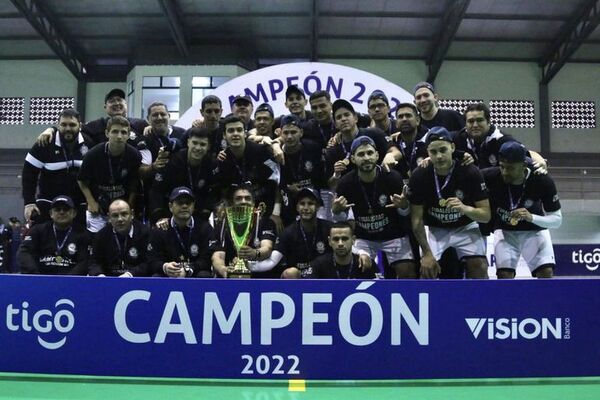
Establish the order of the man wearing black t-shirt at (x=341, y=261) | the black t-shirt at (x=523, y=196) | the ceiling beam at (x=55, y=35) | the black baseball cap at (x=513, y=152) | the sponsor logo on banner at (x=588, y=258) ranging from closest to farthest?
the man wearing black t-shirt at (x=341, y=261), the black baseball cap at (x=513, y=152), the black t-shirt at (x=523, y=196), the sponsor logo on banner at (x=588, y=258), the ceiling beam at (x=55, y=35)

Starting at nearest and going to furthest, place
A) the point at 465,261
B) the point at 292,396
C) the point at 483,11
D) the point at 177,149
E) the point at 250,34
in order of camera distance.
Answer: the point at 292,396 < the point at 465,261 < the point at 177,149 < the point at 483,11 < the point at 250,34

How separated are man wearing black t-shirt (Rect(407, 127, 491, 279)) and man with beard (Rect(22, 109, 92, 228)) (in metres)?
4.08

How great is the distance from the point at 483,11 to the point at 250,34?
8.79 meters

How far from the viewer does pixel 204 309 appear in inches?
158

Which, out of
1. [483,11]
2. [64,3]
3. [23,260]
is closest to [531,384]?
[23,260]

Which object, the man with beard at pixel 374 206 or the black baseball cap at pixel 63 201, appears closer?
the man with beard at pixel 374 206

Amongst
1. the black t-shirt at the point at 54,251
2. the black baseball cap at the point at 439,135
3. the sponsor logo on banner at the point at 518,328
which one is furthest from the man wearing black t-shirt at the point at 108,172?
the sponsor logo on banner at the point at 518,328

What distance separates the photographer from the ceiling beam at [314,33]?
61.2 ft

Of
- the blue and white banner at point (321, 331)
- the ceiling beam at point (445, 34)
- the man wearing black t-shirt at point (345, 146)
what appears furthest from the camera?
the ceiling beam at point (445, 34)

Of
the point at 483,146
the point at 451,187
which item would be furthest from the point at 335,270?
the point at 483,146

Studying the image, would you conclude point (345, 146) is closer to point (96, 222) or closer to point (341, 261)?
point (341, 261)

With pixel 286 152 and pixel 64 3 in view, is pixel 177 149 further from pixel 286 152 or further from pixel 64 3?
pixel 64 3

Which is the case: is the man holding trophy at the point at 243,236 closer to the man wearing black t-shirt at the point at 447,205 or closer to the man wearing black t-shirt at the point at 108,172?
the man wearing black t-shirt at the point at 108,172

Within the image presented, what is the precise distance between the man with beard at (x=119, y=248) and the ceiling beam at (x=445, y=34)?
1545cm
